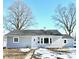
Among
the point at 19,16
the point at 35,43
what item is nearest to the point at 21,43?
the point at 35,43

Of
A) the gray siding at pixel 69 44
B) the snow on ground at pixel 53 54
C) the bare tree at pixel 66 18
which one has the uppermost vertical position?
the bare tree at pixel 66 18

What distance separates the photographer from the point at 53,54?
1.75m

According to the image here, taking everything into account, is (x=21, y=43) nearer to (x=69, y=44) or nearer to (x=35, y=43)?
(x=35, y=43)

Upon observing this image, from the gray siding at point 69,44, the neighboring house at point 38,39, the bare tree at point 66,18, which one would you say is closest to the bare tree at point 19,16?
the neighboring house at point 38,39

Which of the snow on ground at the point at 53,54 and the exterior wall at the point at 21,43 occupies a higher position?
the exterior wall at the point at 21,43

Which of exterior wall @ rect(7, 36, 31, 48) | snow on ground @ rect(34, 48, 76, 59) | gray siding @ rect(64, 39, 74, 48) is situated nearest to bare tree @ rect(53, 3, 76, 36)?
gray siding @ rect(64, 39, 74, 48)

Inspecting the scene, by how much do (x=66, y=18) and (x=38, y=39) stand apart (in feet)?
1.18

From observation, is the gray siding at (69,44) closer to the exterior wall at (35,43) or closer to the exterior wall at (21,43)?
the exterior wall at (35,43)

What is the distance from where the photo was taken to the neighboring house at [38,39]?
1.73 m

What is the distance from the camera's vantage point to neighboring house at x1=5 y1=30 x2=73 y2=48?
1.73 metres

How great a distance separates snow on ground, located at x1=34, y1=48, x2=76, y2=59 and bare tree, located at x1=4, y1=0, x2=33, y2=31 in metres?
0.30

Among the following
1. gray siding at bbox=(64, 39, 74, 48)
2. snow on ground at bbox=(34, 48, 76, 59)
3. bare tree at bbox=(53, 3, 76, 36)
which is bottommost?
snow on ground at bbox=(34, 48, 76, 59)

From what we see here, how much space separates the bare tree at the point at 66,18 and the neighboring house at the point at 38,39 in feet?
0.30

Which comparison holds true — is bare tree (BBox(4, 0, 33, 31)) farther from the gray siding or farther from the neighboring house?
the gray siding
